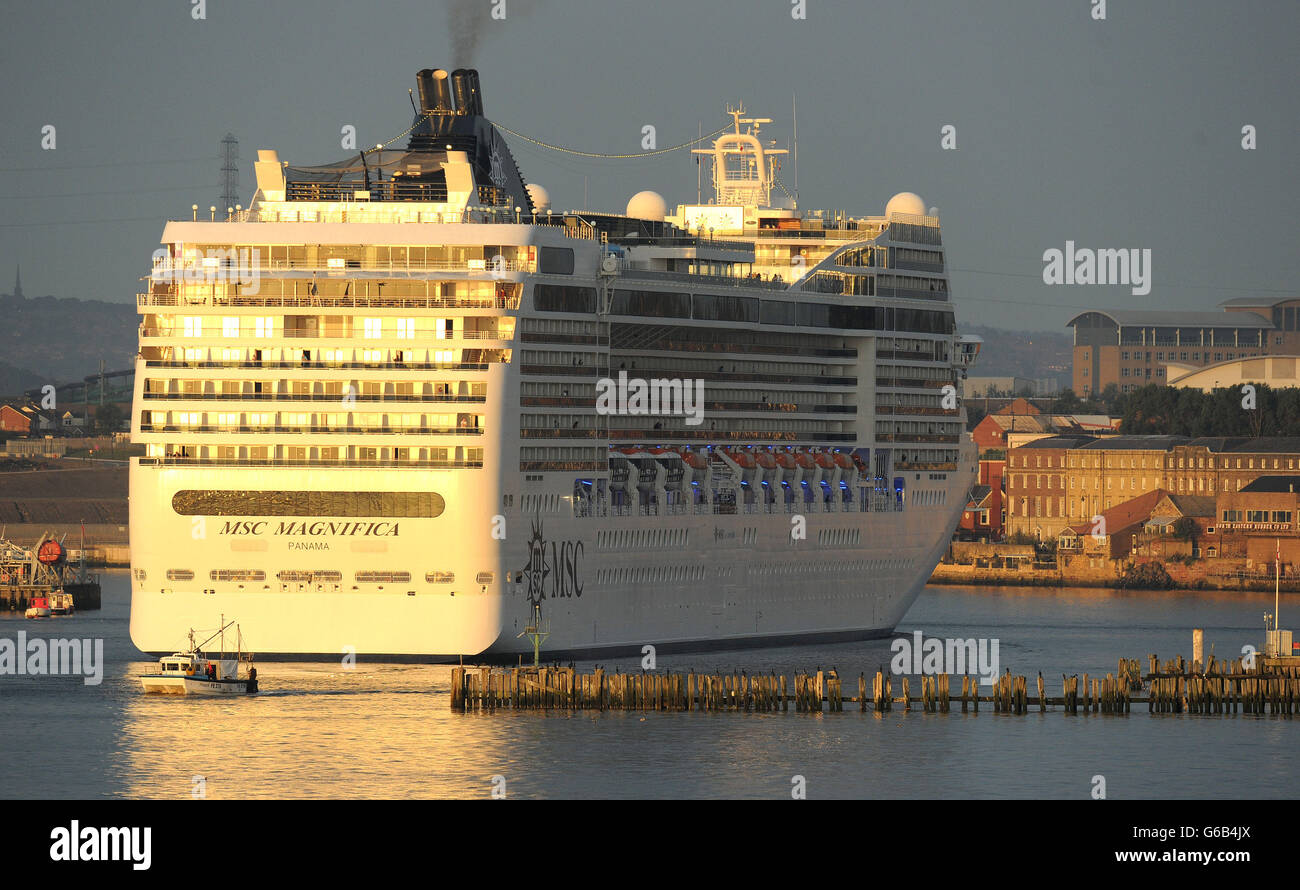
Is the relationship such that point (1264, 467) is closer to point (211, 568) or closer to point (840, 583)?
point (840, 583)

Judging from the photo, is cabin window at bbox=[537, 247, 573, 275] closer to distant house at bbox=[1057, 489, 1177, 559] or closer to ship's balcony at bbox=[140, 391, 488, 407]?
ship's balcony at bbox=[140, 391, 488, 407]

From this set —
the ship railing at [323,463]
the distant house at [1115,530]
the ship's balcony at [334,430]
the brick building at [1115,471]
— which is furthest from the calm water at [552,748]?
the brick building at [1115,471]

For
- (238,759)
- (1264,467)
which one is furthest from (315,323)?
(1264,467)

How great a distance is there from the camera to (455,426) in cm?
7375

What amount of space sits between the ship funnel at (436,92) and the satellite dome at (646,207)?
14.2 m

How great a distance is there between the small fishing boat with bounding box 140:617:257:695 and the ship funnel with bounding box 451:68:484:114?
674 inches

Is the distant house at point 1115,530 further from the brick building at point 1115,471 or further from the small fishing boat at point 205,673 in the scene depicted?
the small fishing boat at point 205,673

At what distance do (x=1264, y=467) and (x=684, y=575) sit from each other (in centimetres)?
8564

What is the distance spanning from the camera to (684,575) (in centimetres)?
8162

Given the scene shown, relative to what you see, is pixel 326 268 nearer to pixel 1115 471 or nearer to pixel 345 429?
pixel 345 429

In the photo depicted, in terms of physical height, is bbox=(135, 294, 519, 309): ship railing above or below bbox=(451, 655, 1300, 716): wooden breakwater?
above

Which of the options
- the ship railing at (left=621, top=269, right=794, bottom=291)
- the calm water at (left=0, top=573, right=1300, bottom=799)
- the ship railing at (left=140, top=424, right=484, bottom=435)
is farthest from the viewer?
the ship railing at (left=621, top=269, right=794, bottom=291)

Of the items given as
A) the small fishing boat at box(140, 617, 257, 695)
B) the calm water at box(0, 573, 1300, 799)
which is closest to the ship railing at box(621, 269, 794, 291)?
the calm water at box(0, 573, 1300, 799)

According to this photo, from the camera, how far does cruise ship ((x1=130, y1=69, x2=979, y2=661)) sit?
73.0 metres
